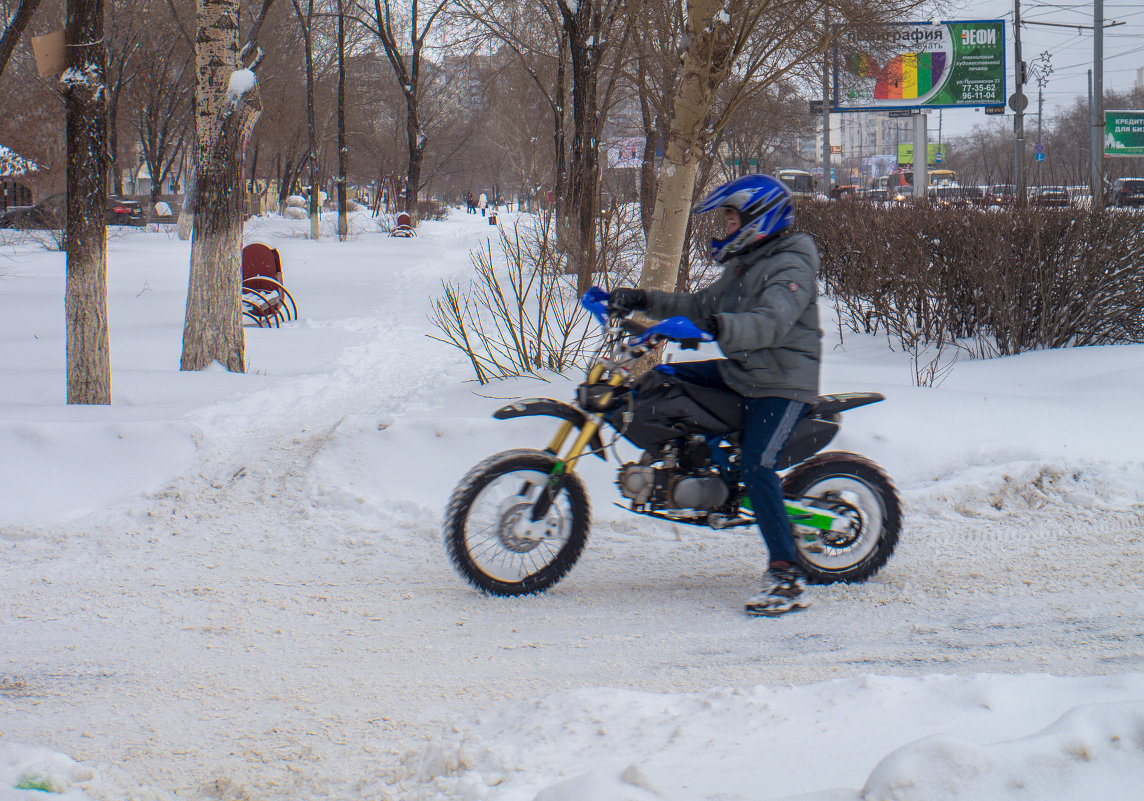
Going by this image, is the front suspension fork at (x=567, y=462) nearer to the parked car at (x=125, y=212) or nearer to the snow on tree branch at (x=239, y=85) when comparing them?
the snow on tree branch at (x=239, y=85)

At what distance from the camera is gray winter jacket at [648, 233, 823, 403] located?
4031 millimetres

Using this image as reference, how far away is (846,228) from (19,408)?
9503 mm

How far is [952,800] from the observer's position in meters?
2.28

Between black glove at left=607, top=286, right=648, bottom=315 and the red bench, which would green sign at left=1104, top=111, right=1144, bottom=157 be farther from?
black glove at left=607, top=286, right=648, bottom=315

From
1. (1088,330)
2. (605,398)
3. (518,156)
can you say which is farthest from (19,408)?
(518,156)

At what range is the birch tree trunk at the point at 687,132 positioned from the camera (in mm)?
6891

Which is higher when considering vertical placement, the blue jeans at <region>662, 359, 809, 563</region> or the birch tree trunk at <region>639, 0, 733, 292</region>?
the birch tree trunk at <region>639, 0, 733, 292</region>

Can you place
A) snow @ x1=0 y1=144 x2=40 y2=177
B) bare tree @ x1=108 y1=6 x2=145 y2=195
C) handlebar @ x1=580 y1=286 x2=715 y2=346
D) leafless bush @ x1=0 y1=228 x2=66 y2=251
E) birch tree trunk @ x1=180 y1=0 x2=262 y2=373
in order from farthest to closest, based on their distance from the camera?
snow @ x1=0 y1=144 x2=40 y2=177, bare tree @ x1=108 y1=6 x2=145 y2=195, leafless bush @ x1=0 y1=228 x2=66 y2=251, birch tree trunk @ x1=180 y1=0 x2=262 y2=373, handlebar @ x1=580 y1=286 x2=715 y2=346

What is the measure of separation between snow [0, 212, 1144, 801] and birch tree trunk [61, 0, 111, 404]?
0.41 m

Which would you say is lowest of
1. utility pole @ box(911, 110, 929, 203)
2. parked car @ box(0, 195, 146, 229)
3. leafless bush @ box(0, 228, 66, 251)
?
leafless bush @ box(0, 228, 66, 251)

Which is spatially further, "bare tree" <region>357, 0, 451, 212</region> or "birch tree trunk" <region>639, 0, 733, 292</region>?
"bare tree" <region>357, 0, 451, 212</region>

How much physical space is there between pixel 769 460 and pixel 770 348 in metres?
0.45

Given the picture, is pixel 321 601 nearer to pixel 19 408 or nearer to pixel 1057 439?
pixel 19 408

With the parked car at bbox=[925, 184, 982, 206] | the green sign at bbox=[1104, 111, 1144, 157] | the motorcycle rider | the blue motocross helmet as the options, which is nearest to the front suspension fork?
the motorcycle rider
